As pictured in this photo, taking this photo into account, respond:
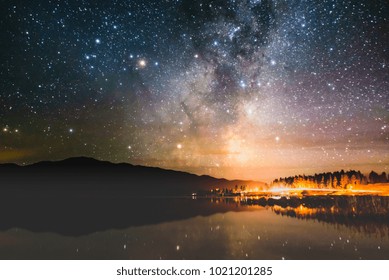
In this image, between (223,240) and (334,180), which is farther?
(334,180)

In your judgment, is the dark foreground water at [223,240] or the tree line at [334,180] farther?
the tree line at [334,180]

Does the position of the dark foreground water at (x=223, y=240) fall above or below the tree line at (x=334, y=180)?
below

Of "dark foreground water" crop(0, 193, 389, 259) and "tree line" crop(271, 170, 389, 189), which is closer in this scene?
Answer: "dark foreground water" crop(0, 193, 389, 259)

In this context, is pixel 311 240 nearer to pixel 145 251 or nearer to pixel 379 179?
pixel 145 251

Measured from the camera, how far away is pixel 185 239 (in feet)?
81.1

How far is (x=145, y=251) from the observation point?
70.0 feet

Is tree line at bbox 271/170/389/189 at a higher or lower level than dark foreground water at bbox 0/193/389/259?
higher

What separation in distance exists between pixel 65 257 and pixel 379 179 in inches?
5185

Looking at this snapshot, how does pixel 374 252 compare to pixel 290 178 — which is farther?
pixel 290 178
